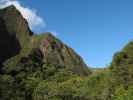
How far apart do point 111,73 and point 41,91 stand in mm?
37607

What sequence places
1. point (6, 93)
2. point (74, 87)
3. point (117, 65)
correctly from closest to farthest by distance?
point (117, 65) → point (6, 93) → point (74, 87)

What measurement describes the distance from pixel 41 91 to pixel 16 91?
1084 centimetres

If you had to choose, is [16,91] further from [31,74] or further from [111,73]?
[31,74]

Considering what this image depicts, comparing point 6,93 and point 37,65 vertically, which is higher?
point 37,65

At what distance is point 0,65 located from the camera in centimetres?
17975

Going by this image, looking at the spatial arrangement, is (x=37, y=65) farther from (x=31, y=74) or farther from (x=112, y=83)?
(x=112, y=83)

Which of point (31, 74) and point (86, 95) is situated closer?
point (86, 95)

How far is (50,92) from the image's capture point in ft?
401

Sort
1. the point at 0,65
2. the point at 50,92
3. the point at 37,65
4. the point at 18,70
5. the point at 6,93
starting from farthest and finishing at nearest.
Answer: the point at 37,65
the point at 0,65
the point at 18,70
the point at 50,92
the point at 6,93

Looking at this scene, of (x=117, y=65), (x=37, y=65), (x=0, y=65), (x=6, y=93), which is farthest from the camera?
(x=37, y=65)

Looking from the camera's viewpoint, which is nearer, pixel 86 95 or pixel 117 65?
pixel 117 65

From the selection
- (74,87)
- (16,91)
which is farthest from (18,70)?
(16,91)

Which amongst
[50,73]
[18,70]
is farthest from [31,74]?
[50,73]

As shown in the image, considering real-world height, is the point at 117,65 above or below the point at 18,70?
below
